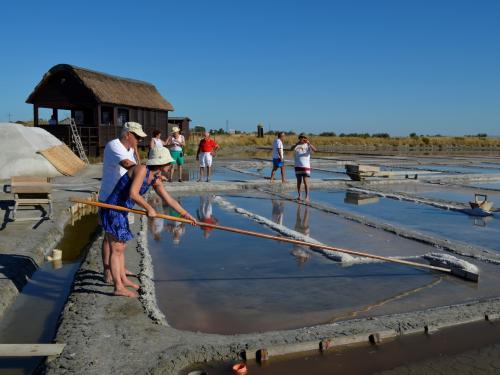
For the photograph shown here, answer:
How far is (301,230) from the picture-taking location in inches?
313

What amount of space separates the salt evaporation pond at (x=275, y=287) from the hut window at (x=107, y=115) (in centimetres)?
1789

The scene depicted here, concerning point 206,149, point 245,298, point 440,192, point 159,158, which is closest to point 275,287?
point 245,298

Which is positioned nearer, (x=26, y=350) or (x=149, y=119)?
(x=26, y=350)

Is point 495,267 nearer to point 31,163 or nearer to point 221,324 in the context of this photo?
point 221,324

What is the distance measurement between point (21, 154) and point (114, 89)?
9.35m

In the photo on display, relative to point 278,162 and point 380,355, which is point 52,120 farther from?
point 380,355

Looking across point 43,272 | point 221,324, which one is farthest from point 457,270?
point 43,272

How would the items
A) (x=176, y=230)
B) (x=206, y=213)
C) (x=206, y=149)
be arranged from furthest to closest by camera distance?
(x=206, y=149), (x=206, y=213), (x=176, y=230)

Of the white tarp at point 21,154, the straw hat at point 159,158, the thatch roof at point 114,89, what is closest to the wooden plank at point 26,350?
the straw hat at point 159,158

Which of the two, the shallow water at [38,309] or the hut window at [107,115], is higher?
the hut window at [107,115]

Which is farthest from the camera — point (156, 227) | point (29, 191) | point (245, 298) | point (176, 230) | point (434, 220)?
point (434, 220)

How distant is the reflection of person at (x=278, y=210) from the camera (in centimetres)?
880

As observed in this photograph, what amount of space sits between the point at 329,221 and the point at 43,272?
4815mm

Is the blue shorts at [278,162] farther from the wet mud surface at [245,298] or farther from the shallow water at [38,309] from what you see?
the shallow water at [38,309]
